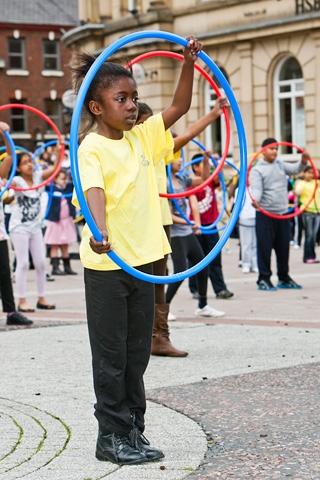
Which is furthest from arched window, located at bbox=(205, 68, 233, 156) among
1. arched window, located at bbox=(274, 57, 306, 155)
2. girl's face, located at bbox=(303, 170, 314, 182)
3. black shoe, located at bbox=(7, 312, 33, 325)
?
black shoe, located at bbox=(7, 312, 33, 325)

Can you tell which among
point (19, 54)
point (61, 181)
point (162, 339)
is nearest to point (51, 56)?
point (19, 54)

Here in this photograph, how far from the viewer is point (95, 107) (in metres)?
5.62

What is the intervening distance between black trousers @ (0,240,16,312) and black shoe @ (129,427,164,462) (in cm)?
549

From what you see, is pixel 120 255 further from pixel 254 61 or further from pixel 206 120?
pixel 254 61

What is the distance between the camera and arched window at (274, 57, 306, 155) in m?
33.0

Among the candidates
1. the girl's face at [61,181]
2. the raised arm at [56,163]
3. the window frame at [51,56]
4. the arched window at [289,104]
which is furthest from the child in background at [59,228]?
the window frame at [51,56]

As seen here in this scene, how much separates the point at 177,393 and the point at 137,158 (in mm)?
2169

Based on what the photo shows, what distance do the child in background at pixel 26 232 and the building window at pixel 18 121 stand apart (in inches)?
1934

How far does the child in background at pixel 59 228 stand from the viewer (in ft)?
60.6

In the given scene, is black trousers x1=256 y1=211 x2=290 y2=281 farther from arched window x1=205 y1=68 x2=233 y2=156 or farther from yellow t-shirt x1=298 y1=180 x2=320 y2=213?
arched window x1=205 y1=68 x2=233 y2=156

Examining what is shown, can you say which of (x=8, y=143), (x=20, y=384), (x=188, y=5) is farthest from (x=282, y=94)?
(x=20, y=384)

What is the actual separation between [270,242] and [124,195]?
9463 mm

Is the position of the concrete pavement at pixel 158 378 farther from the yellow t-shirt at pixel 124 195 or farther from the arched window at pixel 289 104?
the arched window at pixel 289 104

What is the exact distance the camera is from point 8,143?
1130cm
